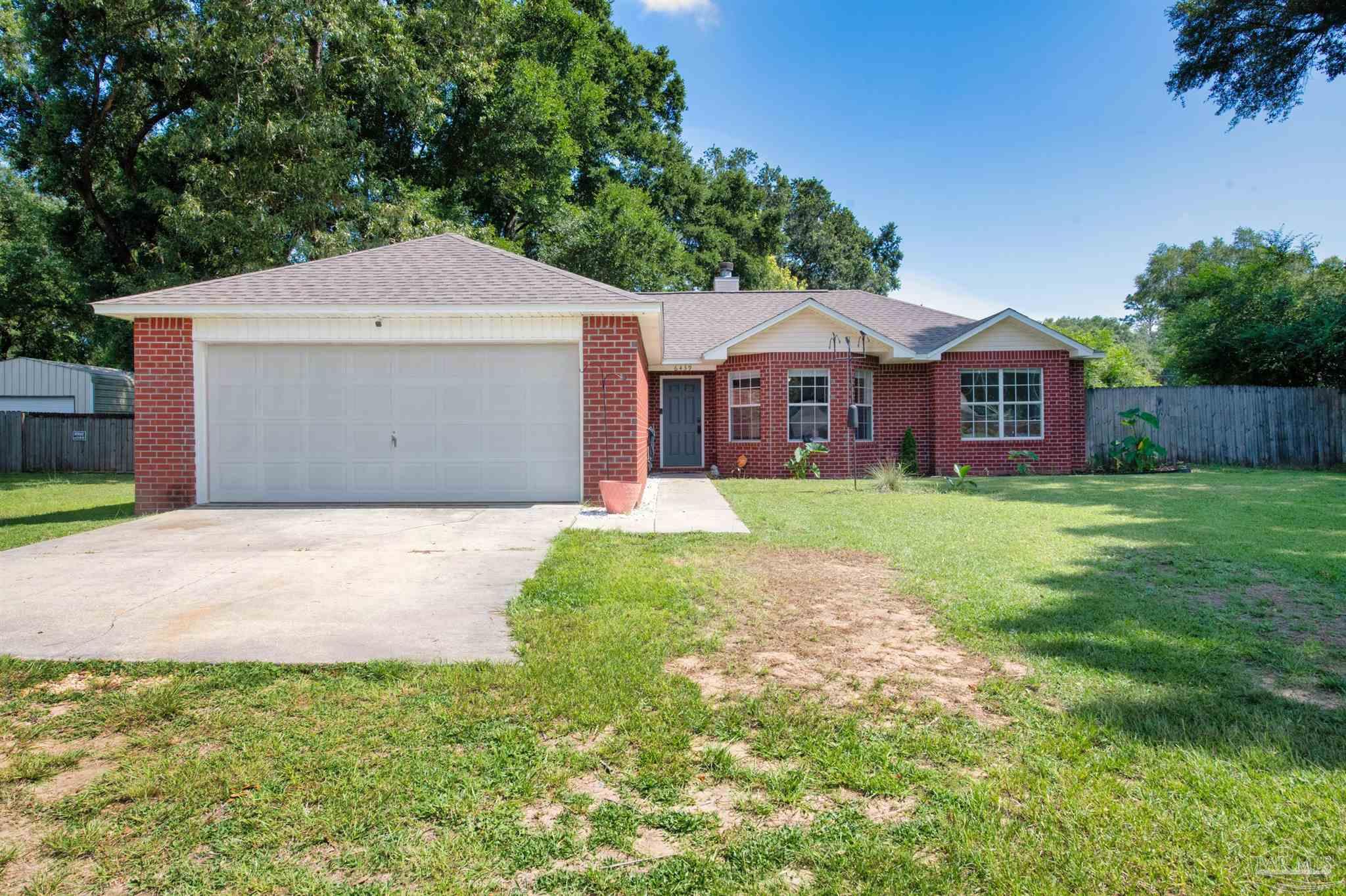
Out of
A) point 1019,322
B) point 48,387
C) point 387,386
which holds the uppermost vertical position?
point 1019,322

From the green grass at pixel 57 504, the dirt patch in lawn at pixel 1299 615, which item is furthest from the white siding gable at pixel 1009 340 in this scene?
the green grass at pixel 57 504

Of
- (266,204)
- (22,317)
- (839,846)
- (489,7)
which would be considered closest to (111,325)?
(266,204)

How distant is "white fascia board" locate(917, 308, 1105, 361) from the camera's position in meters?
15.5

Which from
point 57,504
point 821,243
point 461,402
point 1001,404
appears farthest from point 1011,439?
point 821,243

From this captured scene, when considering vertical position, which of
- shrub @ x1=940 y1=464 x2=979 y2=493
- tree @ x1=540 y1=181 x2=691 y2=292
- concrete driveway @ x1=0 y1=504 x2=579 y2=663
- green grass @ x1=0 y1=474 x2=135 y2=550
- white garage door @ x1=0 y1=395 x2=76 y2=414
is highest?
tree @ x1=540 y1=181 x2=691 y2=292

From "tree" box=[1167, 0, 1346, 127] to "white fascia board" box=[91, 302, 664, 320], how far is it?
1913cm

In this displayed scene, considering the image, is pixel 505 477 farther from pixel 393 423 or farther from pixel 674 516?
pixel 674 516

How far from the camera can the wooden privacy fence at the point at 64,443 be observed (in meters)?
19.7

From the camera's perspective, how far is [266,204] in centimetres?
1709

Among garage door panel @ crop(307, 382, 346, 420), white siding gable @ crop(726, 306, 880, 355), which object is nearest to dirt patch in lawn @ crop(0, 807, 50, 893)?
garage door panel @ crop(307, 382, 346, 420)

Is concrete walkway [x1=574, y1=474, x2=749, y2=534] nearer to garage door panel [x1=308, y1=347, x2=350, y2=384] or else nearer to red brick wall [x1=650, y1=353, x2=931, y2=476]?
red brick wall [x1=650, y1=353, x2=931, y2=476]

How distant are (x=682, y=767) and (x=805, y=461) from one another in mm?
13373

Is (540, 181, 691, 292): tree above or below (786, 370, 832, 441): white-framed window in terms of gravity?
above

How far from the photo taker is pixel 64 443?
20.0 meters
